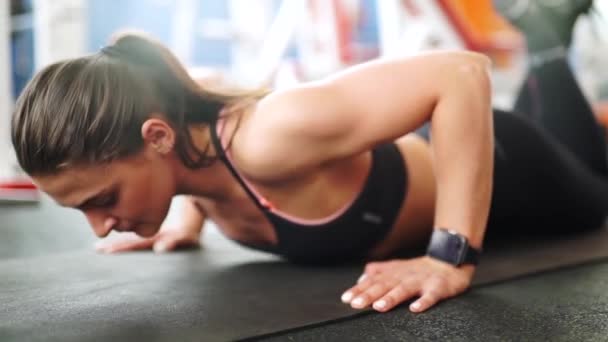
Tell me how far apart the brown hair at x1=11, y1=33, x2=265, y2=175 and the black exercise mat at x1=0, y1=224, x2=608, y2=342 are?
0.62 feet

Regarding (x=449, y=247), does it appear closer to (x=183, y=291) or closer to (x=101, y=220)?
(x=183, y=291)

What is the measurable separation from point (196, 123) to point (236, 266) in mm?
291

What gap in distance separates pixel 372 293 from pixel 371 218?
0.24m

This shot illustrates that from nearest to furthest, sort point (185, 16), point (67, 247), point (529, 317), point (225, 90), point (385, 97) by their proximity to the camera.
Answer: point (529, 317) → point (385, 97) → point (225, 90) → point (67, 247) → point (185, 16)

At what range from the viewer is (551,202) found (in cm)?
130

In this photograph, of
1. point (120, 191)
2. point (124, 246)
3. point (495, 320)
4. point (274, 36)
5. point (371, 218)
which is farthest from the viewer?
point (274, 36)

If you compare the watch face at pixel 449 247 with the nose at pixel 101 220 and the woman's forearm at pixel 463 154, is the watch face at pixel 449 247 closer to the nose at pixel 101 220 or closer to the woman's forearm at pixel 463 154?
the woman's forearm at pixel 463 154

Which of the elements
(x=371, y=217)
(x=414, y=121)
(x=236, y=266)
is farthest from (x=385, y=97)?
(x=236, y=266)

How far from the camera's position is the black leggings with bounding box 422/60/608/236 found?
1243mm

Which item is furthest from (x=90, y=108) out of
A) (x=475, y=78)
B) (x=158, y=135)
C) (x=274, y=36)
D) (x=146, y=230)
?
(x=274, y=36)

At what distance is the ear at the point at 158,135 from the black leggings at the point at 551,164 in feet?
2.14

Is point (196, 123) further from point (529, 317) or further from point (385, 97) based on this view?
point (529, 317)

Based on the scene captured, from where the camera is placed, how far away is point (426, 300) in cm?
79

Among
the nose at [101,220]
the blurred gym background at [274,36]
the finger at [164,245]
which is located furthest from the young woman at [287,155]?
the blurred gym background at [274,36]
